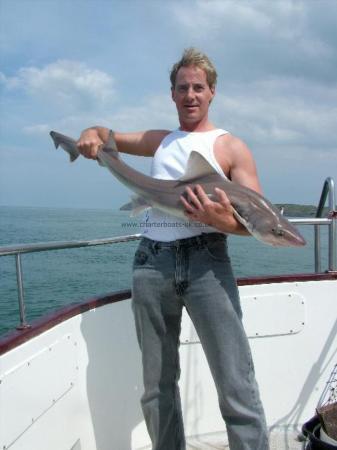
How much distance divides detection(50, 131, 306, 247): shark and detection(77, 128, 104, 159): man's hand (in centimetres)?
51

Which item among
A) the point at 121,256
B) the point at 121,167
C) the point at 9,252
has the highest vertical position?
the point at 121,167

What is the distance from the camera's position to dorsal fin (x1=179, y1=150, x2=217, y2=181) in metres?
2.31

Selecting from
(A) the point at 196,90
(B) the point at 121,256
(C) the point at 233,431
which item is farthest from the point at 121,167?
(B) the point at 121,256

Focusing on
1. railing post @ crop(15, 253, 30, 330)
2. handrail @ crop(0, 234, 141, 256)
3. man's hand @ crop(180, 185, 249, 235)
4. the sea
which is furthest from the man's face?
the sea

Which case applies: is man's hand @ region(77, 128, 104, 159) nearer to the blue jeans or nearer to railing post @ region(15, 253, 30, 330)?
the blue jeans

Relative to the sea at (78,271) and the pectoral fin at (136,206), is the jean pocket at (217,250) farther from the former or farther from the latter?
the sea at (78,271)

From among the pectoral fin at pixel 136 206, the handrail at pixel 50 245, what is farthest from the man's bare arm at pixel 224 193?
the handrail at pixel 50 245

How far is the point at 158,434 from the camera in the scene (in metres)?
2.68

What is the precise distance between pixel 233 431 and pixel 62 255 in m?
21.9

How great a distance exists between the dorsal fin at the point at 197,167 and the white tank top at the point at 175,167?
8cm

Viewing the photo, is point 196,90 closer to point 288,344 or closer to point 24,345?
point 24,345

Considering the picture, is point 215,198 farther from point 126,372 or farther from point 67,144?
point 67,144

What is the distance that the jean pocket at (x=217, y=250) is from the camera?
241 centimetres

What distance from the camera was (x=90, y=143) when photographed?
3.16 metres
